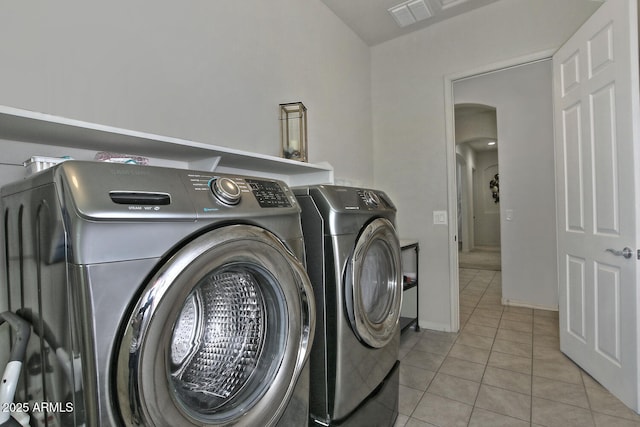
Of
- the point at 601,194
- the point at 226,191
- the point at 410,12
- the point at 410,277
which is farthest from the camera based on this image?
the point at 410,277

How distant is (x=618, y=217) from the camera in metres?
1.75

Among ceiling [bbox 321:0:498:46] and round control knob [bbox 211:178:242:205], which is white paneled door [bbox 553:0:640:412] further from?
round control knob [bbox 211:178:242:205]

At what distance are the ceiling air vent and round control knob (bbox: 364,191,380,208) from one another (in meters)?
1.96

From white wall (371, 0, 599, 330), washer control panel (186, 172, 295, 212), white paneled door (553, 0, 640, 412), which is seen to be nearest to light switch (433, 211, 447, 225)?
white wall (371, 0, 599, 330)

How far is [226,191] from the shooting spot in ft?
2.65

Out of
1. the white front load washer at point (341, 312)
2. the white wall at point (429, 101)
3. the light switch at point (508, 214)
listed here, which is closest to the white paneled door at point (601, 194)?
the white wall at point (429, 101)

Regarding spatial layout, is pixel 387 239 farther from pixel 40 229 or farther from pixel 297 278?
pixel 40 229

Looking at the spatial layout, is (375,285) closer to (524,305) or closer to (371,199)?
(371,199)

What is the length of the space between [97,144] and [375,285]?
4.21 feet

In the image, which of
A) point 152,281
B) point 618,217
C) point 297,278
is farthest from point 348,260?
point 618,217

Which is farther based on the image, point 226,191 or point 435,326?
point 435,326

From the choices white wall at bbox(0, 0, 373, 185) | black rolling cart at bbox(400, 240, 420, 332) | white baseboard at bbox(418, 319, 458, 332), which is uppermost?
white wall at bbox(0, 0, 373, 185)

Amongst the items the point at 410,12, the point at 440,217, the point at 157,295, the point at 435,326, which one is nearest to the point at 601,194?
the point at 440,217

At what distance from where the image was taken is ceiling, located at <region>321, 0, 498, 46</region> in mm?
2549
